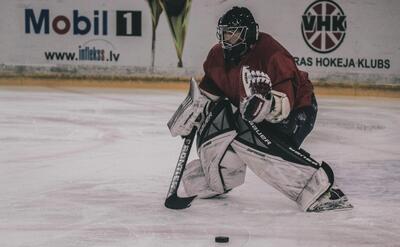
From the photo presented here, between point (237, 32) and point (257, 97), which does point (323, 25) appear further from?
point (257, 97)

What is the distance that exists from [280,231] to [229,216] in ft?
0.94

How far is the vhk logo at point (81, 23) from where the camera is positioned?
795 cm

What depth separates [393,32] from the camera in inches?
300

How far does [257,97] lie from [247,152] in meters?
0.29

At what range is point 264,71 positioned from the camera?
9.51 ft

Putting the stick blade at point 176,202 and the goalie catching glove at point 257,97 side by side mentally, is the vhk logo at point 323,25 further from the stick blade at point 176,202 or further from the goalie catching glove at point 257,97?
the goalie catching glove at point 257,97

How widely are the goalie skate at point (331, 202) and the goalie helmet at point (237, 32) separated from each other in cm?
60

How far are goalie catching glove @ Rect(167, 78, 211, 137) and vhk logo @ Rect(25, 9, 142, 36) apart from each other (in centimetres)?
504

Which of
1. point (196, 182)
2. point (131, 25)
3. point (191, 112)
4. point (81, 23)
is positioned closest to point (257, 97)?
point (191, 112)

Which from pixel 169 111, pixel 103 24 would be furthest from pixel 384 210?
pixel 103 24

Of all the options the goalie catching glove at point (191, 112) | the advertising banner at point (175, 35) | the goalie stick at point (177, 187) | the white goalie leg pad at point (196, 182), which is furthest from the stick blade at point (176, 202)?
the advertising banner at point (175, 35)

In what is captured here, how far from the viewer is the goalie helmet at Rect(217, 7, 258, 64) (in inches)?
113

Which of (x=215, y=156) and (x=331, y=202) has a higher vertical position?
(x=215, y=156)

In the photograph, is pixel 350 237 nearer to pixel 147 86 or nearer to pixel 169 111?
pixel 169 111
